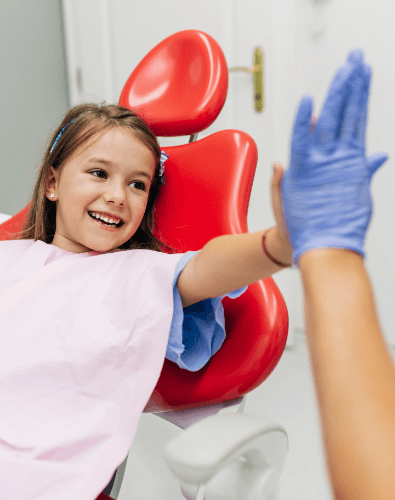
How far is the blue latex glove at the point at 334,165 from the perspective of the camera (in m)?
0.38

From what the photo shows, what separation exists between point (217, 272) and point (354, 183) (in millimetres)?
225

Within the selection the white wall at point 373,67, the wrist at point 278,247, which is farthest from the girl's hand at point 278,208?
the white wall at point 373,67

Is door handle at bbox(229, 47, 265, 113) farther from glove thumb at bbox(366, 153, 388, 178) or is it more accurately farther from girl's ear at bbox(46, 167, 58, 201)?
glove thumb at bbox(366, 153, 388, 178)

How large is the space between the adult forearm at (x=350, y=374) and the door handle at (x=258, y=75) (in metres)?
1.36

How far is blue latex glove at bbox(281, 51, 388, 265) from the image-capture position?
377 mm

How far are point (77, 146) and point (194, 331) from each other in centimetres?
40

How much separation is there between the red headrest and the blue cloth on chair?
33 centimetres

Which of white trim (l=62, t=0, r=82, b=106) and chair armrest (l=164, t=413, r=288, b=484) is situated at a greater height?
white trim (l=62, t=0, r=82, b=106)

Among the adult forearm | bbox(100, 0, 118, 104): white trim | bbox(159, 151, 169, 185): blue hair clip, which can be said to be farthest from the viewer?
bbox(100, 0, 118, 104): white trim

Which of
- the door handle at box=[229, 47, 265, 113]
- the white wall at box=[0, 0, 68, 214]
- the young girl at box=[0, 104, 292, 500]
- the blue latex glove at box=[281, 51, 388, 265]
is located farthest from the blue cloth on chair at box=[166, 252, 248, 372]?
the white wall at box=[0, 0, 68, 214]

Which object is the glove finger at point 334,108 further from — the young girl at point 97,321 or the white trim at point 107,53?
the white trim at point 107,53

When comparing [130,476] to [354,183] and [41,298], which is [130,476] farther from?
[354,183]

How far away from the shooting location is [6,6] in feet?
5.45

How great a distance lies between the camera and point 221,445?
1.37 ft
